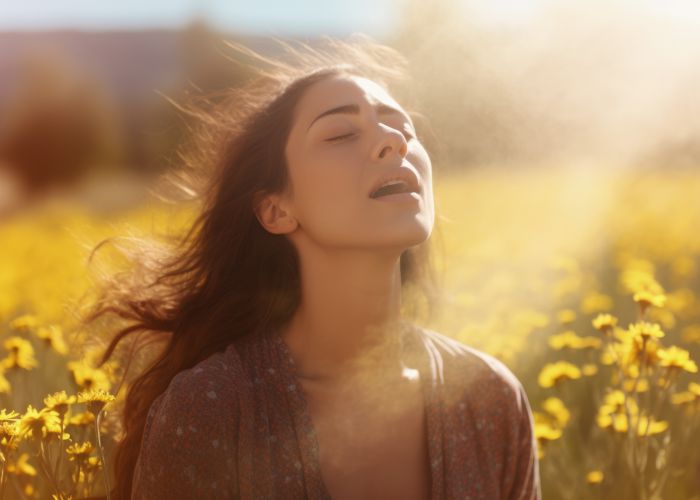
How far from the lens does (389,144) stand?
1.90 metres

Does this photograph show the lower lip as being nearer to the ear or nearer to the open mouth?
the open mouth

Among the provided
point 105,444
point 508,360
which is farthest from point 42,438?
point 508,360

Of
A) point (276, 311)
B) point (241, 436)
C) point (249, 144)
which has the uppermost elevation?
point (249, 144)

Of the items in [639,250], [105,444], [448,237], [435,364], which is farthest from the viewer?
[448,237]

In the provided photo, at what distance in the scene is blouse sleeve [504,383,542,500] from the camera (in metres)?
2.03

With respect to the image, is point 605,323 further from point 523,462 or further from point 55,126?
point 55,126

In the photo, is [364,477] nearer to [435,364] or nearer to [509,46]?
[435,364]

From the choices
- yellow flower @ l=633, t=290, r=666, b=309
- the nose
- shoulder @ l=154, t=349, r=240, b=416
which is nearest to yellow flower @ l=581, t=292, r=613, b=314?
yellow flower @ l=633, t=290, r=666, b=309

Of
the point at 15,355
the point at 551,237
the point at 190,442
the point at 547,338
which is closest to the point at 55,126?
the point at 551,237

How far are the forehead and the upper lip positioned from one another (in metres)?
0.22

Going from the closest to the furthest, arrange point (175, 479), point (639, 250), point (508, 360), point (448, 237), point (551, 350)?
point (175, 479), point (508, 360), point (551, 350), point (639, 250), point (448, 237)

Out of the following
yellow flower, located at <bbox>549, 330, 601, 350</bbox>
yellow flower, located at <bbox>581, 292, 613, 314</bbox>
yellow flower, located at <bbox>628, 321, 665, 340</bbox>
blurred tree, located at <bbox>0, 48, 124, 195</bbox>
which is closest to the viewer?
yellow flower, located at <bbox>628, 321, 665, 340</bbox>

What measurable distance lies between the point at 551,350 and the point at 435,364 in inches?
55.5

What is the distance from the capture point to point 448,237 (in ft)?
21.1
